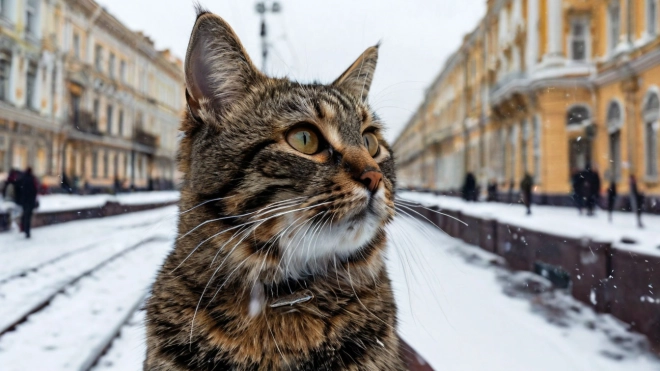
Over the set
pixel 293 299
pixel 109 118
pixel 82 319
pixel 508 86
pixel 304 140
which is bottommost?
pixel 82 319

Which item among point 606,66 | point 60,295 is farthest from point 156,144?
point 606,66

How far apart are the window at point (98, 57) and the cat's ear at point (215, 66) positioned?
0.52 metres

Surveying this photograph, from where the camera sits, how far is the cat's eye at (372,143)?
1.02 m

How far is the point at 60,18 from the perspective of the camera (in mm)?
1061

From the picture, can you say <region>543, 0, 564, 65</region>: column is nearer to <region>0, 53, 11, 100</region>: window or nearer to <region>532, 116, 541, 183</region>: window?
<region>532, 116, 541, 183</region>: window

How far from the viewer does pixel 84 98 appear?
3.77 ft

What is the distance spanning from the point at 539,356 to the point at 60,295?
5.23 feet

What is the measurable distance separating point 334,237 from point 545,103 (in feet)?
2.70

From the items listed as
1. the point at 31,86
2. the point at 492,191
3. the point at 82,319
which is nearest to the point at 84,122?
the point at 31,86

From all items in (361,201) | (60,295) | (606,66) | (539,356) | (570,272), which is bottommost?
(539,356)

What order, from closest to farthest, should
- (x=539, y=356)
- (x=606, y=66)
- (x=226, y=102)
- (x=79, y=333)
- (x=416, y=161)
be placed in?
(x=226, y=102) < (x=606, y=66) < (x=539, y=356) < (x=79, y=333) < (x=416, y=161)

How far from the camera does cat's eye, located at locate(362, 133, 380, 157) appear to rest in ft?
3.33

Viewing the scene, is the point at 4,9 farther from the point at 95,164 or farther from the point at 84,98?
the point at 95,164

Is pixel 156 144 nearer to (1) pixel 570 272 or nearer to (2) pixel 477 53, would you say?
(2) pixel 477 53
